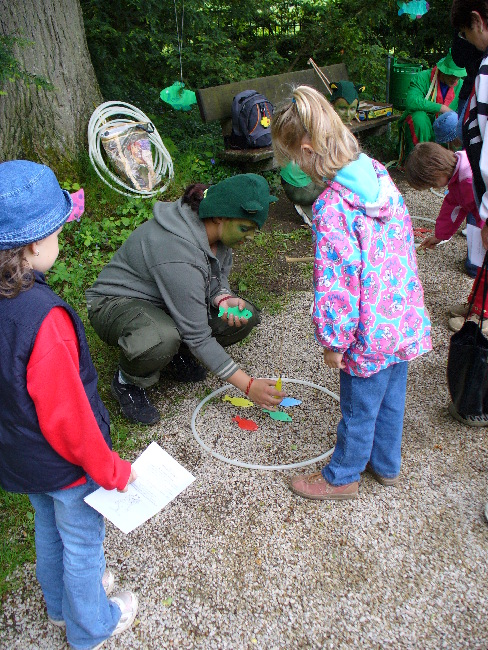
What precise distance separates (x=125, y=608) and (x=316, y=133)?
1.85 m

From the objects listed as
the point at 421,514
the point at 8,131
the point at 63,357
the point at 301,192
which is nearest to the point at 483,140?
the point at 421,514

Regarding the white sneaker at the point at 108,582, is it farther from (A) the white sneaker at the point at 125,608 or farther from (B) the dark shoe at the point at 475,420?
(B) the dark shoe at the point at 475,420

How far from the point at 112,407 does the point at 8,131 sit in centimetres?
299

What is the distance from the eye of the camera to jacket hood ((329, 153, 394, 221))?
1866 millimetres

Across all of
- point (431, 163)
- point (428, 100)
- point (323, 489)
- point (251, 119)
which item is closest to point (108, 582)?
point (323, 489)

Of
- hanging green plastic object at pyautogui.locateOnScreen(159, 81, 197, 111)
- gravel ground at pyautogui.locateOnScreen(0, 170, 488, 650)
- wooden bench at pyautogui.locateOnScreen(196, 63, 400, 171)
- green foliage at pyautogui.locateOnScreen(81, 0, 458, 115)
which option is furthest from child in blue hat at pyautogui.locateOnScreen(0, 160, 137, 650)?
hanging green plastic object at pyautogui.locateOnScreen(159, 81, 197, 111)

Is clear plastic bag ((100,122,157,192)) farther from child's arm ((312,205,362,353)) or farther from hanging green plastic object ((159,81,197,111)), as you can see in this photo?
child's arm ((312,205,362,353))

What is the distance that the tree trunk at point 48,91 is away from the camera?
4.65m

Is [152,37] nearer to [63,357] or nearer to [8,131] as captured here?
[8,131]

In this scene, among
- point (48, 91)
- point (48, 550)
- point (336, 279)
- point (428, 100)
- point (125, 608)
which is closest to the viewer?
point (48, 550)

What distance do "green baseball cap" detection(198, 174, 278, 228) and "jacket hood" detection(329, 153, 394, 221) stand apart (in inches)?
28.7

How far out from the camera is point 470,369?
2559 mm

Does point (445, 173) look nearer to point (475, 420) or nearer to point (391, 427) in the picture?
point (475, 420)

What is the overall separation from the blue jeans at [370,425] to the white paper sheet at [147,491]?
76 cm
